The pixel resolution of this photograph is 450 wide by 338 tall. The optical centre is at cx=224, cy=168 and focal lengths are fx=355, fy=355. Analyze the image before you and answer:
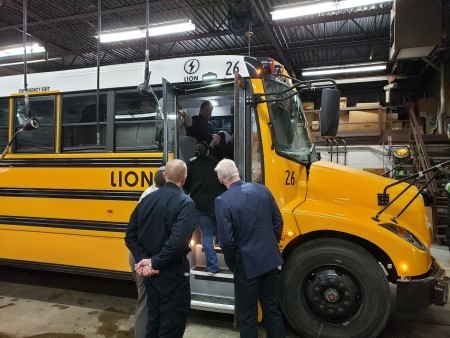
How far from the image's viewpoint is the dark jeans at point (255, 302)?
2.70 m

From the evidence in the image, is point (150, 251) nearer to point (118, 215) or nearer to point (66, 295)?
point (118, 215)

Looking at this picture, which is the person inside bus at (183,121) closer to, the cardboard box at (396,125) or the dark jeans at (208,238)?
the dark jeans at (208,238)

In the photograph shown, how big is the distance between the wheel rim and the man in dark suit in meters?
0.66

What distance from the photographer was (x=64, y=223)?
166 inches

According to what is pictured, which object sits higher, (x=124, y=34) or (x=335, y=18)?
(x=335, y=18)

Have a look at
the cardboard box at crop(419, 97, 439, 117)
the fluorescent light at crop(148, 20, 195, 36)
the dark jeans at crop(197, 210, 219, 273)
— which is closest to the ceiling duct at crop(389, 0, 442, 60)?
the fluorescent light at crop(148, 20, 195, 36)

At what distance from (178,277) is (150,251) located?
28 centimetres

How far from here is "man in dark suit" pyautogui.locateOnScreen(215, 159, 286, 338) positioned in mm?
2674

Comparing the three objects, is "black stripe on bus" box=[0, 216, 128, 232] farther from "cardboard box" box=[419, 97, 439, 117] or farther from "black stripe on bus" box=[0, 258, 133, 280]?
"cardboard box" box=[419, 97, 439, 117]

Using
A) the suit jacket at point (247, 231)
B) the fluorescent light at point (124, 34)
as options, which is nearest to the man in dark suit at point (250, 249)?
the suit jacket at point (247, 231)

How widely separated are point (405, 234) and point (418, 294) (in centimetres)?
52

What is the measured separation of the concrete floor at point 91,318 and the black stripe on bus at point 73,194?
1.29 meters

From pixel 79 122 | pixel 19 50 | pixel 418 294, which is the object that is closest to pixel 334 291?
pixel 418 294

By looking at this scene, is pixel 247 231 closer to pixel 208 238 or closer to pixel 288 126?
pixel 208 238
